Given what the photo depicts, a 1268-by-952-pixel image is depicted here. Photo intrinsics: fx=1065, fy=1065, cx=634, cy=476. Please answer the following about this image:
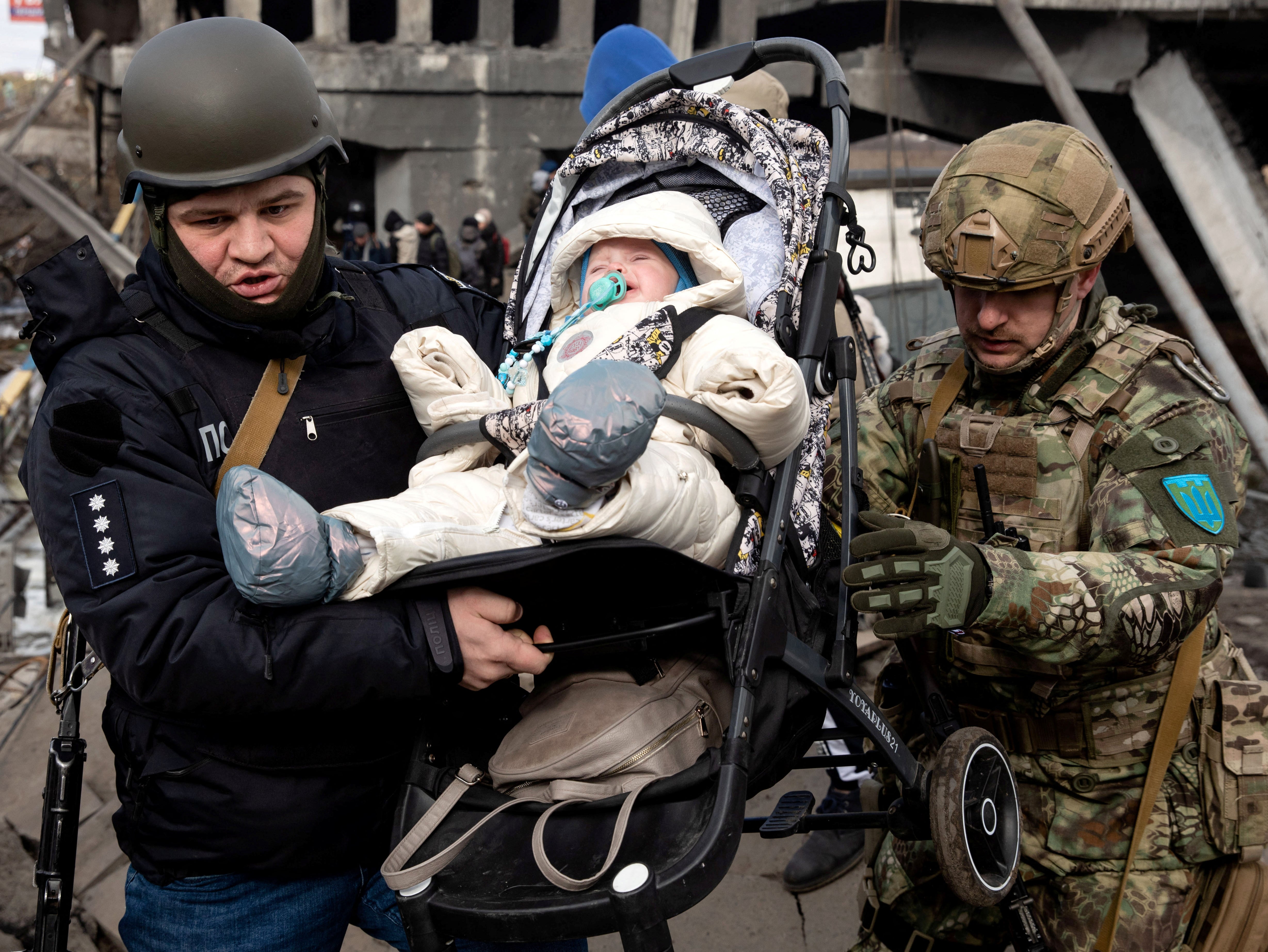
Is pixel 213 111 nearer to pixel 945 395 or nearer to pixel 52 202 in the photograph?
pixel 945 395

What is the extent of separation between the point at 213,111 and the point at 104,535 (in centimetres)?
78

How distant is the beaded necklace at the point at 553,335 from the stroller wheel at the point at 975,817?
1.15 meters

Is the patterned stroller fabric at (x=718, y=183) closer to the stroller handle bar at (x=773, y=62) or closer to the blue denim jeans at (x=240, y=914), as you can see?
the stroller handle bar at (x=773, y=62)

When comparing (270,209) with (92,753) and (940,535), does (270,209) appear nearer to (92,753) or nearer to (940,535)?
(940,535)

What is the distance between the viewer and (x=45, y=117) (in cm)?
2814

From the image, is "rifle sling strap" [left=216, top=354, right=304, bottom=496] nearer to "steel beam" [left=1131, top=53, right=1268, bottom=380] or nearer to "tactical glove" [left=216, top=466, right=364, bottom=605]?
"tactical glove" [left=216, top=466, right=364, bottom=605]

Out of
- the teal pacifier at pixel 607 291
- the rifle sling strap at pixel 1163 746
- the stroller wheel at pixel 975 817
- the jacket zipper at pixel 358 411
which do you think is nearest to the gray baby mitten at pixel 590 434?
the jacket zipper at pixel 358 411

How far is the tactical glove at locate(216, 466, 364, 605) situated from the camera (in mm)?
1574

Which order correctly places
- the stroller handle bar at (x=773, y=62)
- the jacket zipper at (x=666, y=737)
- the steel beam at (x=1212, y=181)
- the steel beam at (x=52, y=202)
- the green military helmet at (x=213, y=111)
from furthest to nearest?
1. the steel beam at (x=52, y=202)
2. the steel beam at (x=1212, y=181)
3. the stroller handle bar at (x=773, y=62)
4. the green military helmet at (x=213, y=111)
5. the jacket zipper at (x=666, y=737)

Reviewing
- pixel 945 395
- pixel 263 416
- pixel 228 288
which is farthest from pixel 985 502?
pixel 228 288

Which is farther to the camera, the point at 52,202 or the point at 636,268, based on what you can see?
the point at 52,202

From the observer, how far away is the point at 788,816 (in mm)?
2133

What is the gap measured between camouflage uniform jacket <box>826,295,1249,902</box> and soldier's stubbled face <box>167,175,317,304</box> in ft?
4.38

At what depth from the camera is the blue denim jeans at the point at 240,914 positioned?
6.23ft
